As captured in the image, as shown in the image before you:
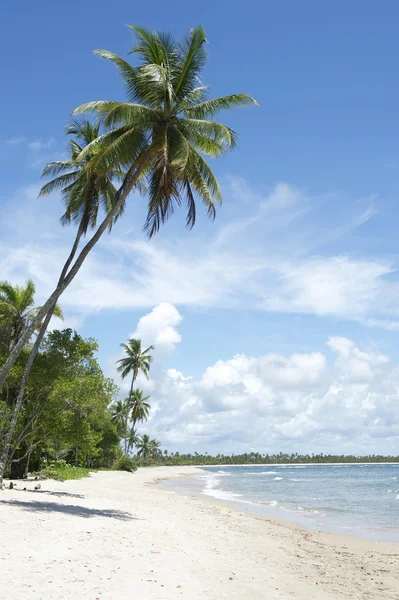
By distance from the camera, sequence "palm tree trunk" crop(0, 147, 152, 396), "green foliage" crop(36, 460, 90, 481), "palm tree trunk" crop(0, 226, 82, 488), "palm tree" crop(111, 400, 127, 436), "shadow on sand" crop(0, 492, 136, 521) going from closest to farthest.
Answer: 1. "shadow on sand" crop(0, 492, 136, 521)
2. "palm tree trunk" crop(0, 147, 152, 396)
3. "palm tree trunk" crop(0, 226, 82, 488)
4. "green foliage" crop(36, 460, 90, 481)
5. "palm tree" crop(111, 400, 127, 436)

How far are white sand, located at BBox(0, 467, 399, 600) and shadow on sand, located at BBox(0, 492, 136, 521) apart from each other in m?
0.03

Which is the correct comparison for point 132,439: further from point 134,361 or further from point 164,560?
point 164,560

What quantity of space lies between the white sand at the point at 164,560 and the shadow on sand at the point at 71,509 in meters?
0.03

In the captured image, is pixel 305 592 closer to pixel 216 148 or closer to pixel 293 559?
pixel 293 559

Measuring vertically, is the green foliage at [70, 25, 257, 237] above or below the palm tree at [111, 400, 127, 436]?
above

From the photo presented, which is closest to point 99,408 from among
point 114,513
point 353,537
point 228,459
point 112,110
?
point 114,513

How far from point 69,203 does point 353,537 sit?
14.5 meters

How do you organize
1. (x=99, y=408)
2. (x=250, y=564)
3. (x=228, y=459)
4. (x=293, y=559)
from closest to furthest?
(x=250, y=564), (x=293, y=559), (x=99, y=408), (x=228, y=459)

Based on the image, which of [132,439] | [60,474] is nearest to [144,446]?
[132,439]

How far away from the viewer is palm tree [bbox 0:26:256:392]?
44.4 feet

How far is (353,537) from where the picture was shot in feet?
47.9

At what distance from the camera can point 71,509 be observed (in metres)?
12.4

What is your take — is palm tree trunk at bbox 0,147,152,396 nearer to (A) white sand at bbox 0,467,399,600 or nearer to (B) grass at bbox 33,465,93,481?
(A) white sand at bbox 0,467,399,600

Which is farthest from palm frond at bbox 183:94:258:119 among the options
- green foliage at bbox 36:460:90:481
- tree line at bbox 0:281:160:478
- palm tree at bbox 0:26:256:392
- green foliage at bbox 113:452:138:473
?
green foliage at bbox 113:452:138:473
